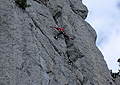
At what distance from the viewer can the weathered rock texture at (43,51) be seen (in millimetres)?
10422

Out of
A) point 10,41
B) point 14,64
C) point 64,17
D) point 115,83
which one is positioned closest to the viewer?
point 14,64

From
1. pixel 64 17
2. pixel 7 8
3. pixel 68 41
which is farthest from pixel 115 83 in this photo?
pixel 7 8

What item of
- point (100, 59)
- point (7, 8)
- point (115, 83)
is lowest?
point (115, 83)

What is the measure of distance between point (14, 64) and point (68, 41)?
767 centimetres

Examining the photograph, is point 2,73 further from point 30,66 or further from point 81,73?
point 81,73

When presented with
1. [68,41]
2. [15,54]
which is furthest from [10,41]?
[68,41]

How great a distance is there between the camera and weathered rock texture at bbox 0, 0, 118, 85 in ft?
34.2

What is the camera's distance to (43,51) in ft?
41.9

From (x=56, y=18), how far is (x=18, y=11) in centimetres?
624

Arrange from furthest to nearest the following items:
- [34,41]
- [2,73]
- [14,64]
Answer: [34,41] < [14,64] < [2,73]

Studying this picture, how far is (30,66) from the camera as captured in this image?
35.6 feet

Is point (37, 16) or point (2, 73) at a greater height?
point (37, 16)

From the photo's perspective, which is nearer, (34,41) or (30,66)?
(30,66)

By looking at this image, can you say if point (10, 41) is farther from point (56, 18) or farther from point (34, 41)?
point (56, 18)
